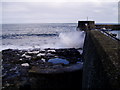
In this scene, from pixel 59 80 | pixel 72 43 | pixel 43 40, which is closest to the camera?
pixel 59 80

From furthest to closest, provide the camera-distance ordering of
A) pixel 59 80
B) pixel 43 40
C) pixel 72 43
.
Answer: pixel 43 40 < pixel 72 43 < pixel 59 80

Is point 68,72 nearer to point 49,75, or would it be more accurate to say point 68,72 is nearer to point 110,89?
point 49,75

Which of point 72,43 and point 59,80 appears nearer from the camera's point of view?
point 59,80

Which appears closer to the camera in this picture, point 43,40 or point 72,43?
point 72,43

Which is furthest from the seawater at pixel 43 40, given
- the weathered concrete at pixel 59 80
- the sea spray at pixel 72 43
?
the weathered concrete at pixel 59 80

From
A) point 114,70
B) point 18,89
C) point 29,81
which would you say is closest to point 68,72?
point 29,81

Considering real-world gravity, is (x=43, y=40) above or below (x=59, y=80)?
above

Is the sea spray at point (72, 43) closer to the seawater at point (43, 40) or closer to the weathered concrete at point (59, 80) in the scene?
the seawater at point (43, 40)

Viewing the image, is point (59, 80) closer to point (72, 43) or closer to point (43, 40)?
point (72, 43)

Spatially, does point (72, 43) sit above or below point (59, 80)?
above

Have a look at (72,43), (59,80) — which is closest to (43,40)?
(72,43)

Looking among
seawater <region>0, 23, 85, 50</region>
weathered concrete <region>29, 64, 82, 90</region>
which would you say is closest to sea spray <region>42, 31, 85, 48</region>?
seawater <region>0, 23, 85, 50</region>

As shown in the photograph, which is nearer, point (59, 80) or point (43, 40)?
point (59, 80)

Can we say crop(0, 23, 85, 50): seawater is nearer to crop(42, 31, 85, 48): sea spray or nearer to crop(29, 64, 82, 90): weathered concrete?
crop(42, 31, 85, 48): sea spray
